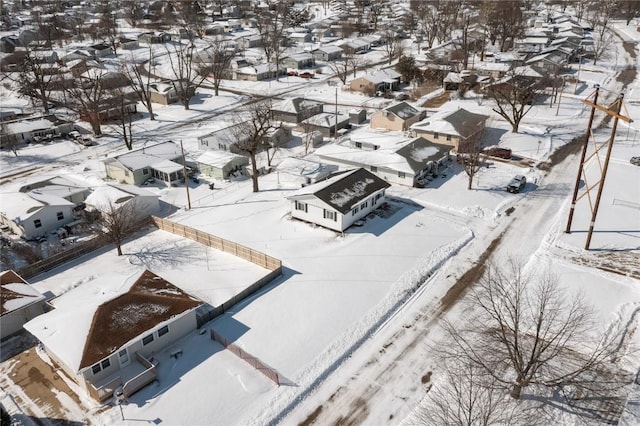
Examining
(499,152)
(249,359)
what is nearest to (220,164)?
(249,359)

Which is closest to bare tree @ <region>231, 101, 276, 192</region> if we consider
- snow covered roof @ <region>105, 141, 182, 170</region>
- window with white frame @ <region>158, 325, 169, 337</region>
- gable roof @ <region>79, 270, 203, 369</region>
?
snow covered roof @ <region>105, 141, 182, 170</region>

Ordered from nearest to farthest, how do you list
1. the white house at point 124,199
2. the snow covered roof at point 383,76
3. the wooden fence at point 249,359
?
the wooden fence at point 249,359 → the white house at point 124,199 → the snow covered roof at point 383,76

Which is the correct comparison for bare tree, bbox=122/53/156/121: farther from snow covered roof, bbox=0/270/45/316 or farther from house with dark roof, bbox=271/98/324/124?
snow covered roof, bbox=0/270/45/316

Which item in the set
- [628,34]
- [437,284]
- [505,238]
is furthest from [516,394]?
[628,34]

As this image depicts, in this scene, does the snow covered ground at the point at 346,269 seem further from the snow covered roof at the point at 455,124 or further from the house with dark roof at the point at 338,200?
the snow covered roof at the point at 455,124

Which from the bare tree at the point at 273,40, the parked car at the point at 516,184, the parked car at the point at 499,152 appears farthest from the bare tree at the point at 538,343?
the bare tree at the point at 273,40

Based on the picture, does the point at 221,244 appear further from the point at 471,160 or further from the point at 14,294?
the point at 471,160

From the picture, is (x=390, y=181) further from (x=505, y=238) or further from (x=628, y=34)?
(x=628, y=34)

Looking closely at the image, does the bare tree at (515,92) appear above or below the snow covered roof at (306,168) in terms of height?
above
